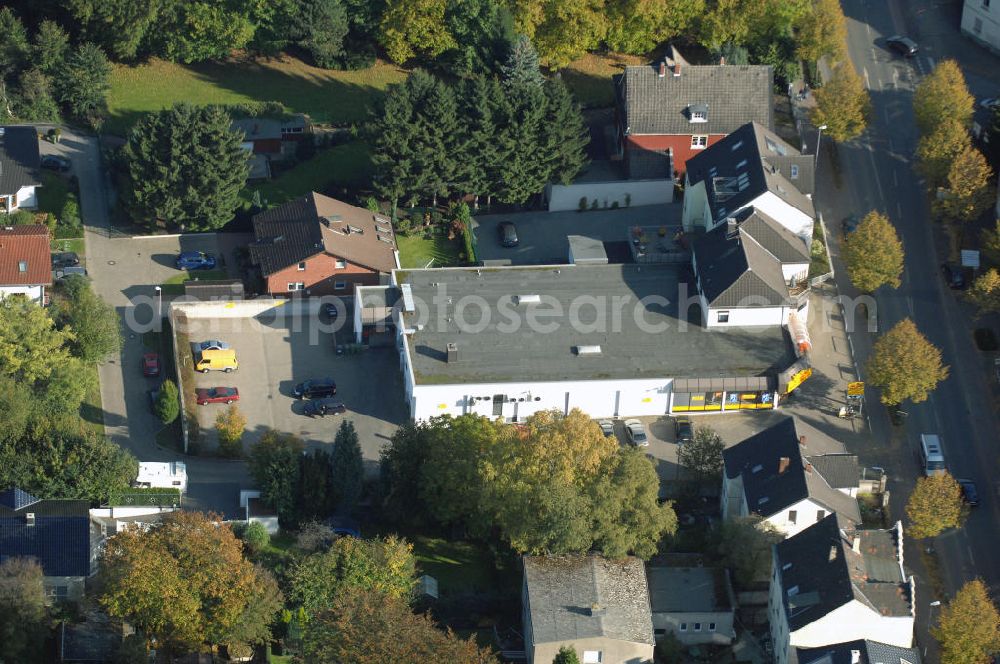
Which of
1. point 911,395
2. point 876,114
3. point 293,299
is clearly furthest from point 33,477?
point 876,114

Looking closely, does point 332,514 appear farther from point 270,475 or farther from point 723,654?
point 723,654

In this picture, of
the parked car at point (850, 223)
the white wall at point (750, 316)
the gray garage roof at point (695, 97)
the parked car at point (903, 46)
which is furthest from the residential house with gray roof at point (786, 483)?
the parked car at point (903, 46)

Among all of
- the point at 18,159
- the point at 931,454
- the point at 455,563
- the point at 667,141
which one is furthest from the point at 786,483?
the point at 18,159

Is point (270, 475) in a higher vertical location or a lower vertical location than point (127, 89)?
lower

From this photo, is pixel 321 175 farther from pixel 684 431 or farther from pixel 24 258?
pixel 684 431

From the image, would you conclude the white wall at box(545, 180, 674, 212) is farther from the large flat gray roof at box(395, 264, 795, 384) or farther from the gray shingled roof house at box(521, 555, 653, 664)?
the gray shingled roof house at box(521, 555, 653, 664)

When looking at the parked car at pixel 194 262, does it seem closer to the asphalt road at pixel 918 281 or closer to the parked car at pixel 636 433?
the parked car at pixel 636 433
